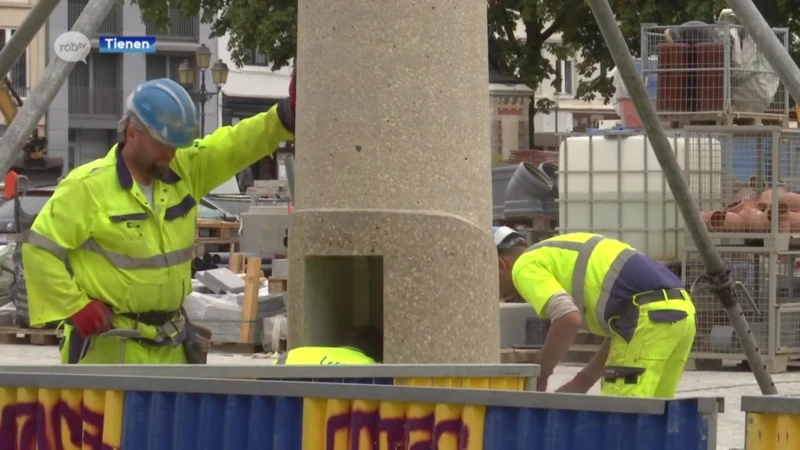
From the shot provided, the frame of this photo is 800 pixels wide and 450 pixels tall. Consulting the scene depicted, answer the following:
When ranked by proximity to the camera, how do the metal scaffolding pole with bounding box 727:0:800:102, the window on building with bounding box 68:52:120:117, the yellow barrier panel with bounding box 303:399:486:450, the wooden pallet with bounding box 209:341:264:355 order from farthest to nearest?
the window on building with bounding box 68:52:120:117, the wooden pallet with bounding box 209:341:264:355, the metal scaffolding pole with bounding box 727:0:800:102, the yellow barrier panel with bounding box 303:399:486:450

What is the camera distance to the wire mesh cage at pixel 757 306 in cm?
1222

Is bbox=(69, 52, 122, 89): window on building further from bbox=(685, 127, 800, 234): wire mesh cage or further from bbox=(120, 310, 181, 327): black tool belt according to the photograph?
bbox=(120, 310, 181, 327): black tool belt

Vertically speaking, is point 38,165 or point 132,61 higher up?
point 132,61

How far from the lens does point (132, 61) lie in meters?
54.3

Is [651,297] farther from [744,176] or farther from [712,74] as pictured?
[712,74]

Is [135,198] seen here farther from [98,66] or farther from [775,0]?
[98,66]

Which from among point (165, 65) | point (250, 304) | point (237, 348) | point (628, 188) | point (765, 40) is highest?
point (165, 65)

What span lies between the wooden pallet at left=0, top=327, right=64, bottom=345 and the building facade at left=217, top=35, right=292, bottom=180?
37451mm

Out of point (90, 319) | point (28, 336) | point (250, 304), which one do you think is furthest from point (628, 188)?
point (90, 319)

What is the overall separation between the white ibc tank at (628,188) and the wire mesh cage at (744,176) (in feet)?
0.04

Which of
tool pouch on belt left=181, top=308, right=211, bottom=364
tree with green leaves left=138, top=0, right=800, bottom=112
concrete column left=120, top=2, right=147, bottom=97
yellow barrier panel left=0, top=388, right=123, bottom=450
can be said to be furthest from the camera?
concrete column left=120, top=2, right=147, bottom=97

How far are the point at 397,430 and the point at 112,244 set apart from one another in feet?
6.96

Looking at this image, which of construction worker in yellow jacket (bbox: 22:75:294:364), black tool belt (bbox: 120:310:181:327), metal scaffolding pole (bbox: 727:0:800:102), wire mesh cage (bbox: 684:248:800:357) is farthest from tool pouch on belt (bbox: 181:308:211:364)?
wire mesh cage (bbox: 684:248:800:357)

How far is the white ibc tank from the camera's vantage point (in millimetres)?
12500
